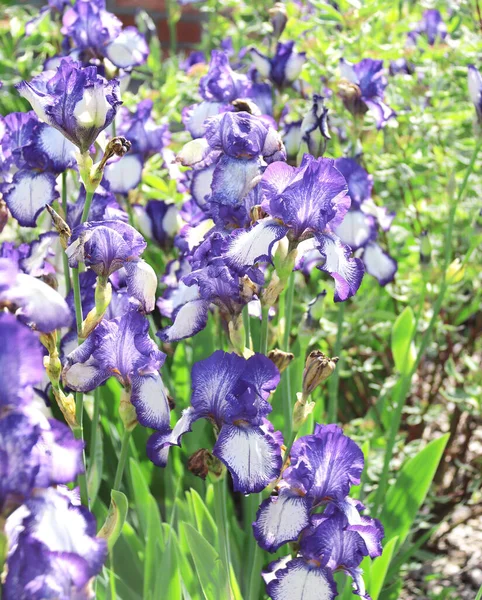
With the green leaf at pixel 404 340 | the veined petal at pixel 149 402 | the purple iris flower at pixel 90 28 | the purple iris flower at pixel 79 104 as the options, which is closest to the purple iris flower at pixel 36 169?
the purple iris flower at pixel 79 104

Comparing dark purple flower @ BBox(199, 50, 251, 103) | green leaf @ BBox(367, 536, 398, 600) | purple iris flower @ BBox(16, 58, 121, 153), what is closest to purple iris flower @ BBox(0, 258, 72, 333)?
purple iris flower @ BBox(16, 58, 121, 153)

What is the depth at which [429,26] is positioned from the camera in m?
2.62

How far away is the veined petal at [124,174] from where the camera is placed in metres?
1.68

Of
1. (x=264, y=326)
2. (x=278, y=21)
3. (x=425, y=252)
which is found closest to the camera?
(x=264, y=326)

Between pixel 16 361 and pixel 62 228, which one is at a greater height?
pixel 16 361

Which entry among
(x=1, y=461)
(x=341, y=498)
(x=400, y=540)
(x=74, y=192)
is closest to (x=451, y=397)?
(x=400, y=540)

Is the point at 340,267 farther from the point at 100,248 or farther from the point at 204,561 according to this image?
the point at 204,561

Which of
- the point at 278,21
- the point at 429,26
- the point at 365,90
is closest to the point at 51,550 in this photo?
the point at 365,90

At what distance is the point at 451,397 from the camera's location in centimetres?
186

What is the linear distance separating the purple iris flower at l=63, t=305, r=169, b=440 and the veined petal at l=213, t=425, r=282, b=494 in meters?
0.10

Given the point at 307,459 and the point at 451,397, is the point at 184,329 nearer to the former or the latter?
the point at 307,459

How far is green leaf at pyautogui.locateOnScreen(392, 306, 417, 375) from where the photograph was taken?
1622 mm

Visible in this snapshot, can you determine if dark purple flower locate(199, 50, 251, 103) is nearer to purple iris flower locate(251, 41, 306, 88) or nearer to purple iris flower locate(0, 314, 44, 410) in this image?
purple iris flower locate(251, 41, 306, 88)

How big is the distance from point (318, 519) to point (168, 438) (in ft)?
0.73
